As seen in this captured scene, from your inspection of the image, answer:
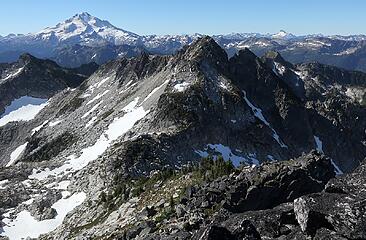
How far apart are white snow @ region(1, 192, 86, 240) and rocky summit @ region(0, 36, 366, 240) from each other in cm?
22

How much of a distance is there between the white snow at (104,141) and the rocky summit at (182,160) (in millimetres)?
441

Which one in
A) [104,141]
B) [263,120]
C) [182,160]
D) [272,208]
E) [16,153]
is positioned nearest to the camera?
[272,208]

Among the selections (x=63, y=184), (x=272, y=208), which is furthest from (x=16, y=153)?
(x=272, y=208)

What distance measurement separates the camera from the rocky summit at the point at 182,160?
23.5m

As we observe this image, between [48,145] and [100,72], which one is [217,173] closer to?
[48,145]

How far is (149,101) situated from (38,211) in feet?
168

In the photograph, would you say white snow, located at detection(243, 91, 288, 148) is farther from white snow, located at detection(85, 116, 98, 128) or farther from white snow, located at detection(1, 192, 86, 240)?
white snow, located at detection(1, 192, 86, 240)

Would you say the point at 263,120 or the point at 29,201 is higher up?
the point at 29,201

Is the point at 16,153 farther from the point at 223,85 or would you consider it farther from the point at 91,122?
the point at 223,85

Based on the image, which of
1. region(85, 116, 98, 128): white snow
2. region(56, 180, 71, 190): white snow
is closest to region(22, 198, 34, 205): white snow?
region(56, 180, 71, 190): white snow

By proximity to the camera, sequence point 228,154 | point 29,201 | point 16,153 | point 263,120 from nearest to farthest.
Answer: point 29,201
point 228,154
point 263,120
point 16,153

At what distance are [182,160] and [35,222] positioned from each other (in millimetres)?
29511

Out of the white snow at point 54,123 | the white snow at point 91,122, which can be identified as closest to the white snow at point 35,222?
the white snow at point 91,122

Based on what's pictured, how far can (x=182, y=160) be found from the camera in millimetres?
88875
